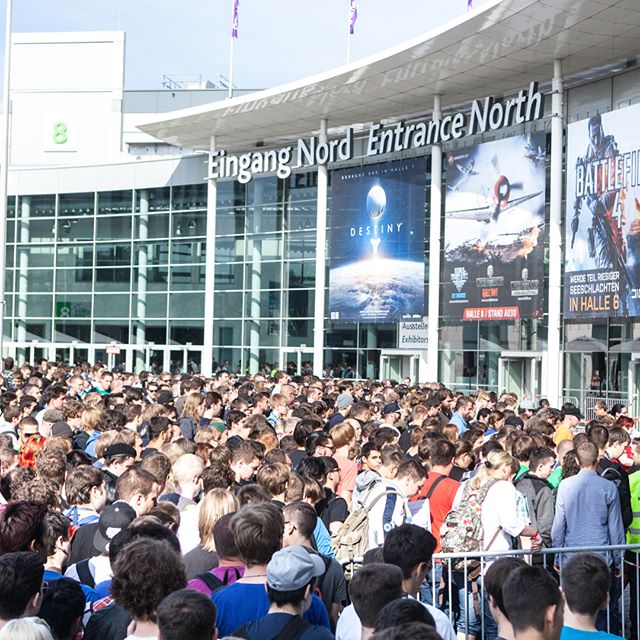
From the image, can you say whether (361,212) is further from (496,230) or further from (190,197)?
(190,197)

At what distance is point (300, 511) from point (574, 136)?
2380 centimetres

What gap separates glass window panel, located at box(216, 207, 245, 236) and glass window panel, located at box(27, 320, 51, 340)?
33.6ft

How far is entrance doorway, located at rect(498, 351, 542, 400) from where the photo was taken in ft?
108

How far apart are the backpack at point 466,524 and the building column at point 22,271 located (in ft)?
144

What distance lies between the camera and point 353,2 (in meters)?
39.5

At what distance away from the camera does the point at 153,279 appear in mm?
47594

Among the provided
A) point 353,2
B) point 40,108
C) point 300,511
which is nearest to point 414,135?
point 353,2

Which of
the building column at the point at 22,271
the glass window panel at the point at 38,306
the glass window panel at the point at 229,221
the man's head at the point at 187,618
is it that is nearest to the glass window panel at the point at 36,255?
the building column at the point at 22,271

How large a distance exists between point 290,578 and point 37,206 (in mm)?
48151

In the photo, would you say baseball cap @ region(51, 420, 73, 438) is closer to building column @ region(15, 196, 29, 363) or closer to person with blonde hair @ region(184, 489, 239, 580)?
person with blonde hair @ region(184, 489, 239, 580)

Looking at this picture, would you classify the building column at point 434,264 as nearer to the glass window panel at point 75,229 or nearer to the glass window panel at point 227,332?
the glass window panel at point 227,332

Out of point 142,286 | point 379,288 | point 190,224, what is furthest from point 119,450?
point 142,286

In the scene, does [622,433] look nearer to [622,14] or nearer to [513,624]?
[513,624]

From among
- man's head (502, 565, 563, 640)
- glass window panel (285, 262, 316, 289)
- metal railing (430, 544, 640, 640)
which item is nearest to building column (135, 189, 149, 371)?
glass window panel (285, 262, 316, 289)
